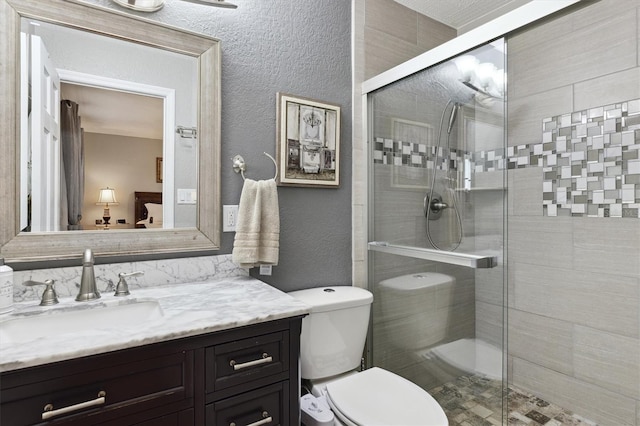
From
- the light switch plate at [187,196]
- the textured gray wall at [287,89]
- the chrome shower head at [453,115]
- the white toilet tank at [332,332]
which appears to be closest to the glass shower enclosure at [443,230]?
the chrome shower head at [453,115]

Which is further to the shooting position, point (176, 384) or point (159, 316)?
point (159, 316)

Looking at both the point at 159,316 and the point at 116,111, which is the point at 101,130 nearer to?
the point at 116,111

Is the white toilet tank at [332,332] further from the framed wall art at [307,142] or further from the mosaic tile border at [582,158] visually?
the mosaic tile border at [582,158]

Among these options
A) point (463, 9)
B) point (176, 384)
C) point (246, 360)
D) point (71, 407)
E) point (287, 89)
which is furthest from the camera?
point (463, 9)

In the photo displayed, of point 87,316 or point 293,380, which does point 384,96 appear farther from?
point 87,316

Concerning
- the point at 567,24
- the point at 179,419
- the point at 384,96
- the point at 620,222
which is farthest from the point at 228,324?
the point at 567,24

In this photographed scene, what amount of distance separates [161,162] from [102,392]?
874 millimetres

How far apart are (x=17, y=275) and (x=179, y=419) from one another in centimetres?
77

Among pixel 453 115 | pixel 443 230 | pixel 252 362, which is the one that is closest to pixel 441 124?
pixel 453 115

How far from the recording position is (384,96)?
1.92 meters

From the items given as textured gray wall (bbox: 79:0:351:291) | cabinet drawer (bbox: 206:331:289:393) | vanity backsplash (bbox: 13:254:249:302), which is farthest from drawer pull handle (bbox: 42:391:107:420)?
textured gray wall (bbox: 79:0:351:291)

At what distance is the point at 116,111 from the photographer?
4.39ft

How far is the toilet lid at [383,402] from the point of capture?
1192 mm

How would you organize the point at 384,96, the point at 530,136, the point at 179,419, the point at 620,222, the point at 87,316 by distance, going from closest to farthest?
1. the point at 179,419
2. the point at 87,316
3. the point at 620,222
4. the point at 384,96
5. the point at 530,136
